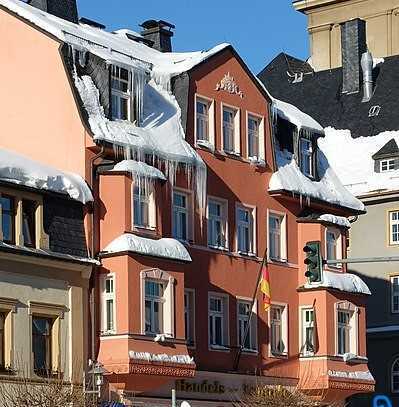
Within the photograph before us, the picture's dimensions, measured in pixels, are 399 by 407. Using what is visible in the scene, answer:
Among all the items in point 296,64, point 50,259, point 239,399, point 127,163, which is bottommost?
point 239,399

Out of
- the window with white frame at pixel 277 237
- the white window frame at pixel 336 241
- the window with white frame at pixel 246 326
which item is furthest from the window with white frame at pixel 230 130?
the window with white frame at pixel 246 326

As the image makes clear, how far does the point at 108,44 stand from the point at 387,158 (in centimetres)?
2357

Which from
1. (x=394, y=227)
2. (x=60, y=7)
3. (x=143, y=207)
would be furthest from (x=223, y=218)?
(x=394, y=227)

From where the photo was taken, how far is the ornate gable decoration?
164ft

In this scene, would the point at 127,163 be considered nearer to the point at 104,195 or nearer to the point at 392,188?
the point at 104,195

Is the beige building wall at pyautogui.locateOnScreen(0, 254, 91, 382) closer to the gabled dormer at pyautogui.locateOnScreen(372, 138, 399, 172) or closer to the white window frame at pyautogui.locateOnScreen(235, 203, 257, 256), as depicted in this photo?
the white window frame at pyautogui.locateOnScreen(235, 203, 257, 256)

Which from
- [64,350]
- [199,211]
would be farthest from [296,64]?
[64,350]

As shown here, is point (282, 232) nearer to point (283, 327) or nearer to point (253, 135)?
point (283, 327)

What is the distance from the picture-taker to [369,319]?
2581 inches

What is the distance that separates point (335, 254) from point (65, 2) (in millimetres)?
13123

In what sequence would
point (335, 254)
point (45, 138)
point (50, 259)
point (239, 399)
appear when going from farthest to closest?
point (335, 254) → point (239, 399) → point (45, 138) → point (50, 259)

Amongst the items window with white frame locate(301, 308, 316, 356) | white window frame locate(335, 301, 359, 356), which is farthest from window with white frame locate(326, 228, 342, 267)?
window with white frame locate(301, 308, 316, 356)

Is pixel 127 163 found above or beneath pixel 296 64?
beneath

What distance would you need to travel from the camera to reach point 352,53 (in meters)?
75.6
